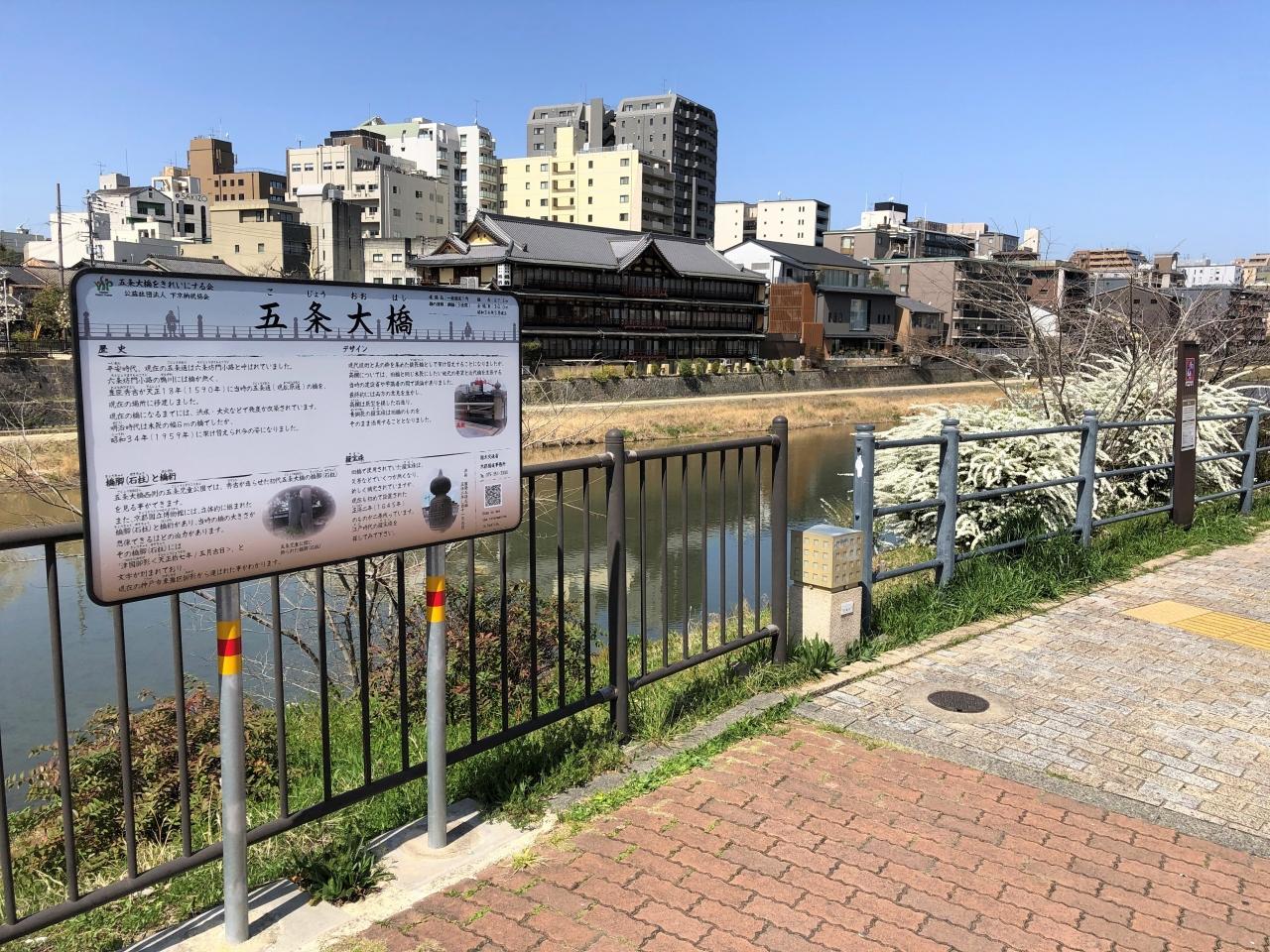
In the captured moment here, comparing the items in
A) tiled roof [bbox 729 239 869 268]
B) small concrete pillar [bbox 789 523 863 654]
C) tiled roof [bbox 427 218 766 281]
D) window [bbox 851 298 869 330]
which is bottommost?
small concrete pillar [bbox 789 523 863 654]

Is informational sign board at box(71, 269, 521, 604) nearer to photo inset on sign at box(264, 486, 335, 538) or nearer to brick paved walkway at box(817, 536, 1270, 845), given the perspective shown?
photo inset on sign at box(264, 486, 335, 538)

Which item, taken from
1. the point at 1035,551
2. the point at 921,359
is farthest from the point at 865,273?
the point at 1035,551

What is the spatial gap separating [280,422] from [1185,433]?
8230mm

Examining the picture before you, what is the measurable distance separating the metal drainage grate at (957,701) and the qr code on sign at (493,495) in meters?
2.49

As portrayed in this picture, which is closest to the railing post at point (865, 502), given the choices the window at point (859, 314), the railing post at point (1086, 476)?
the railing post at point (1086, 476)

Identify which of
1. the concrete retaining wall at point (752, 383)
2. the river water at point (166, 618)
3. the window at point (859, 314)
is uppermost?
the window at point (859, 314)

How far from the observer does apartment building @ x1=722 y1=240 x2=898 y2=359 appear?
57.2m

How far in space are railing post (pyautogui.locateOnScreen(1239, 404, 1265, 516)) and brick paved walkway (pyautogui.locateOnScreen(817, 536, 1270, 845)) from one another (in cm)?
384

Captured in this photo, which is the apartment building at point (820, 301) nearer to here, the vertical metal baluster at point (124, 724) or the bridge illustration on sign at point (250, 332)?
the bridge illustration on sign at point (250, 332)

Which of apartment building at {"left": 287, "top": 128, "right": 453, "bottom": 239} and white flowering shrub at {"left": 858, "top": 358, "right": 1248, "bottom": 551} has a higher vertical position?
apartment building at {"left": 287, "top": 128, "right": 453, "bottom": 239}

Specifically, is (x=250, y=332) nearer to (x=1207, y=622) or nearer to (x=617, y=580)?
(x=617, y=580)

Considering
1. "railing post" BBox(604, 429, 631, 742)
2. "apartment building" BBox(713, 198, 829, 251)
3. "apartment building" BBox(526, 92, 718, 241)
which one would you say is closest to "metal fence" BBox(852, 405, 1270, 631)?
"railing post" BBox(604, 429, 631, 742)

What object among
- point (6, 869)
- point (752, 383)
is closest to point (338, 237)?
point (752, 383)

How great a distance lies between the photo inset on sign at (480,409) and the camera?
3.03 metres
